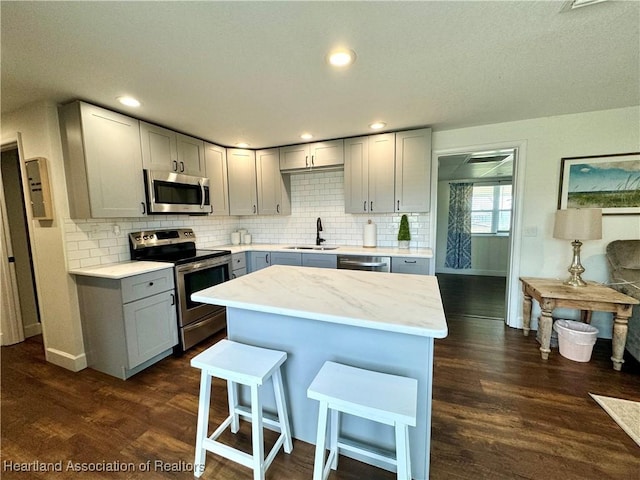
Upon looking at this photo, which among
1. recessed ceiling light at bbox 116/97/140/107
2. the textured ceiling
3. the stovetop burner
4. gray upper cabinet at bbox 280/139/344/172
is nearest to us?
the textured ceiling

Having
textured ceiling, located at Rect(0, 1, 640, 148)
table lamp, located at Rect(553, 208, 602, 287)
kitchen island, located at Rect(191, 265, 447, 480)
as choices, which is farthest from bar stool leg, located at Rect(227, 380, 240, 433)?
table lamp, located at Rect(553, 208, 602, 287)

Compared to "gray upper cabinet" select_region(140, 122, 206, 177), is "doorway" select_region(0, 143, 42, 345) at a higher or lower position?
lower

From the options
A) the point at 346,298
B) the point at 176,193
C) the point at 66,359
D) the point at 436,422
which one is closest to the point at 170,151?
the point at 176,193

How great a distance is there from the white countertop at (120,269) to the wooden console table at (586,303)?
3.63 meters

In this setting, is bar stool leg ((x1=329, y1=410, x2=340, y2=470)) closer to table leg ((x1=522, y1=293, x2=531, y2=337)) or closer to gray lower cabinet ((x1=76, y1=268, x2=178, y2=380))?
gray lower cabinet ((x1=76, y1=268, x2=178, y2=380))

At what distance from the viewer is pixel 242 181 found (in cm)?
388

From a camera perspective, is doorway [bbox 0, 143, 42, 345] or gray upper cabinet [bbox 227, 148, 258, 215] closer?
doorway [bbox 0, 143, 42, 345]

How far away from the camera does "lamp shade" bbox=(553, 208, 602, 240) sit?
2395 millimetres

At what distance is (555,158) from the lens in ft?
9.34

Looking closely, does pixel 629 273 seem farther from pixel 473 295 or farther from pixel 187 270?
pixel 187 270

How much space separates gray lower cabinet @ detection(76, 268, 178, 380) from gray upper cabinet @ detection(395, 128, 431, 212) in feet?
9.02

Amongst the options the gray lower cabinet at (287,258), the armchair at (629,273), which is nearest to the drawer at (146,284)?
the gray lower cabinet at (287,258)

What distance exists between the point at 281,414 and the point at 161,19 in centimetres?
218

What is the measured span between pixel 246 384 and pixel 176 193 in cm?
243
